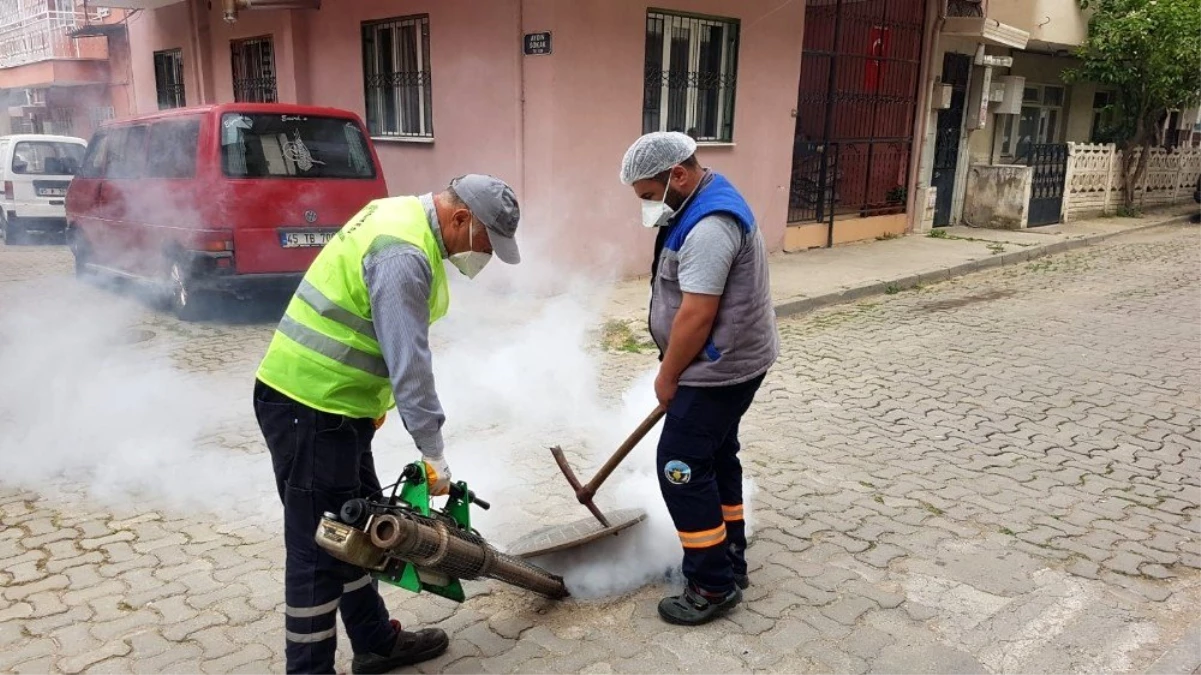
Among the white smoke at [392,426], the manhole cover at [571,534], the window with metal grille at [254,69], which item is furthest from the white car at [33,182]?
the manhole cover at [571,534]

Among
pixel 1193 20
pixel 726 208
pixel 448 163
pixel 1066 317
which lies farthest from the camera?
pixel 1193 20

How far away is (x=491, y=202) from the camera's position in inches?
94.7

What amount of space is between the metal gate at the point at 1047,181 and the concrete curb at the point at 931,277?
1028 millimetres

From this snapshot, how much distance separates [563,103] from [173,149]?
362 centimetres

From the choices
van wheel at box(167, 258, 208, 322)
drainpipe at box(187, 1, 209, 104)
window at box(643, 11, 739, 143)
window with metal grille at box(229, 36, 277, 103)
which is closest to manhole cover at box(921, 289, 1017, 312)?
window at box(643, 11, 739, 143)

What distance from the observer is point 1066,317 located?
8.32 metres

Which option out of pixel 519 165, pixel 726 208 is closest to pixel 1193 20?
pixel 519 165

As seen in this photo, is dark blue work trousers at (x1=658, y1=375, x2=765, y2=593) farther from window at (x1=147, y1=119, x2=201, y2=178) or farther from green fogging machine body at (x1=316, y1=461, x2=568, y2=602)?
window at (x1=147, y1=119, x2=201, y2=178)

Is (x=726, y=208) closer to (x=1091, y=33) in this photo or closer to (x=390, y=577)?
(x=390, y=577)

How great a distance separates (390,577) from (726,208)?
1.54 metres

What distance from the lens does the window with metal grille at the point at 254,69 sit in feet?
41.0

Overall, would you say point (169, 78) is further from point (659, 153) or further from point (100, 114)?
point (659, 153)

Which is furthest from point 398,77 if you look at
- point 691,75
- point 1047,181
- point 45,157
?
point 1047,181

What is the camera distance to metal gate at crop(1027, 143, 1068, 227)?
14.5 meters
